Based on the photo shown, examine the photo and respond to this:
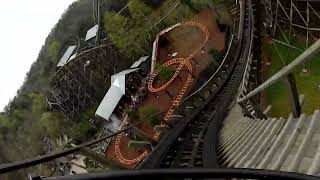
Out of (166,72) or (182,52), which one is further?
(182,52)

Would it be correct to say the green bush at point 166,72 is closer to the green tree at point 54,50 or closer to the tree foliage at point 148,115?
the tree foliage at point 148,115

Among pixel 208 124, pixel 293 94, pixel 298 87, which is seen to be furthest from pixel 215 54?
pixel 293 94

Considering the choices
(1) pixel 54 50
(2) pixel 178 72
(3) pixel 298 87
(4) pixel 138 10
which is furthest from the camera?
(1) pixel 54 50

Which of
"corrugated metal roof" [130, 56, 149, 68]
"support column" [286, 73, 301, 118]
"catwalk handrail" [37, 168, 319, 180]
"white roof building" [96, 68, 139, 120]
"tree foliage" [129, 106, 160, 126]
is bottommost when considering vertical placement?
"tree foliage" [129, 106, 160, 126]

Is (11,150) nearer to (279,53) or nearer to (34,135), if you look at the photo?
(34,135)

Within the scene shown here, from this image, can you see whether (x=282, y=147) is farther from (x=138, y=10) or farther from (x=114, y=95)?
(x=138, y=10)

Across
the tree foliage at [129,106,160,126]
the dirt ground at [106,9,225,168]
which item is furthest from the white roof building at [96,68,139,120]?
the tree foliage at [129,106,160,126]

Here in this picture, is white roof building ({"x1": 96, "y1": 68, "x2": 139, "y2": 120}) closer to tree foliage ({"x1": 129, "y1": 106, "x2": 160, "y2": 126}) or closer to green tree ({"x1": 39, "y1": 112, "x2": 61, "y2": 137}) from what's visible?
tree foliage ({"x1": 129, "y1": 106, "x2": 160, "y2": 126})

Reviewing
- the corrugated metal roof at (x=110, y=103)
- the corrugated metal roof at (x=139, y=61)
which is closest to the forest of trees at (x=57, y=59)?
the corrugated metal roof at (x=139, y=61)

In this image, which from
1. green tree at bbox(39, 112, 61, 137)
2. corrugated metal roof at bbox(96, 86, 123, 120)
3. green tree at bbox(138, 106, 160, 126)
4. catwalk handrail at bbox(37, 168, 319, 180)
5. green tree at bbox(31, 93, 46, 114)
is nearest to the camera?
catwalk handrail at bbox(37, 168, 319, 180)

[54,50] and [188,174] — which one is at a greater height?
[54,50]
